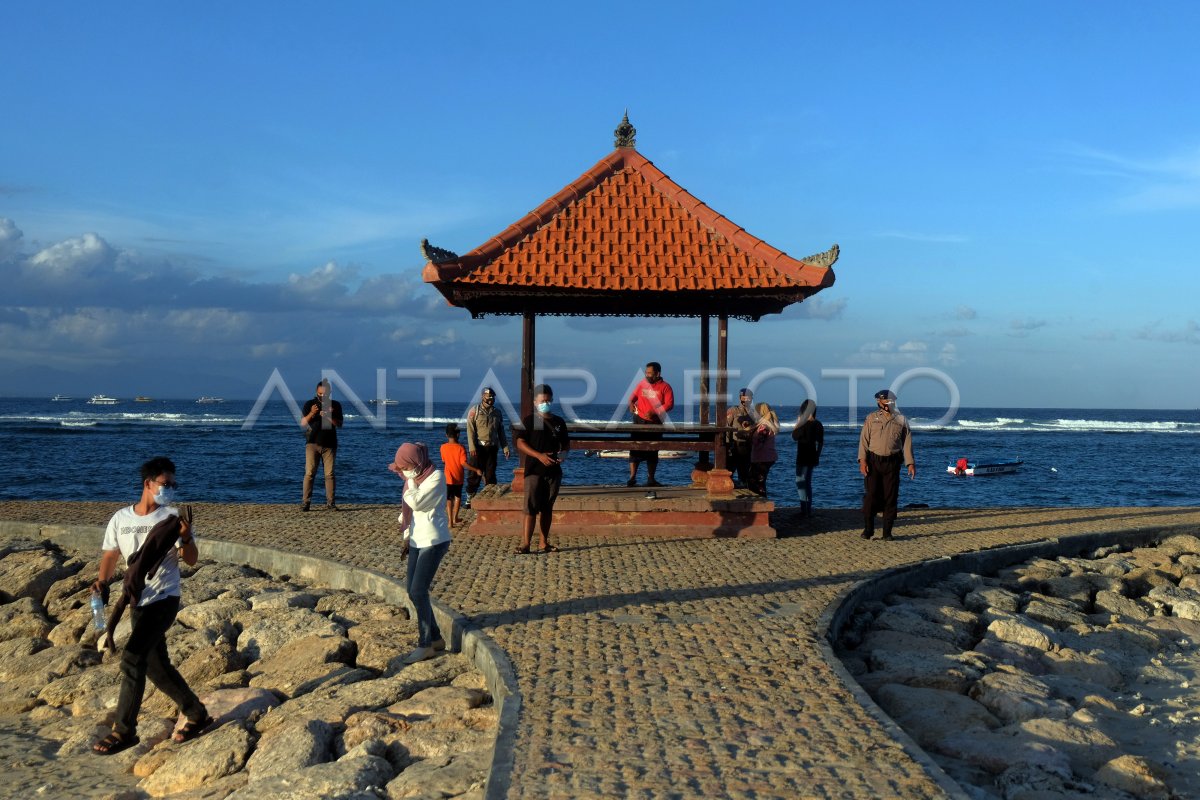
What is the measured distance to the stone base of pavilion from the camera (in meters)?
12.9

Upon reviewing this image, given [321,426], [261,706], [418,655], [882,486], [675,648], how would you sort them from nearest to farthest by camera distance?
[675,648], [261,706], [418,655], [882,486], [321,426]

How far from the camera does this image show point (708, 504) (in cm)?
1284

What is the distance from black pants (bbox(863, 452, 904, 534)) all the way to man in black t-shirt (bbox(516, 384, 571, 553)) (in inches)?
152

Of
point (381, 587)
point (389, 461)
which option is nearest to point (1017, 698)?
point (381, 587)

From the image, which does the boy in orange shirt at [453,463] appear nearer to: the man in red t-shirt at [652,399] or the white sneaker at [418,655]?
the man in red t-shirt at [652,399]

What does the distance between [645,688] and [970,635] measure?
4107 mm

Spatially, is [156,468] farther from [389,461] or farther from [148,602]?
[389,461]

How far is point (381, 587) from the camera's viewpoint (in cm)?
980

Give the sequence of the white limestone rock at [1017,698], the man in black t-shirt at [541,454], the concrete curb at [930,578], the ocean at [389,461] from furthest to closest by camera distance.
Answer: the ocean at [389,461] → the man in black t-shirt at [541,454] → the white limestone rock at [1017,698] → the concrete curb at [930,578]

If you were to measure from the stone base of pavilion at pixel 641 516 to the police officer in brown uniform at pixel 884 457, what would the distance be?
120 centimetres

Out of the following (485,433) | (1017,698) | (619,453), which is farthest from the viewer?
(619,453)

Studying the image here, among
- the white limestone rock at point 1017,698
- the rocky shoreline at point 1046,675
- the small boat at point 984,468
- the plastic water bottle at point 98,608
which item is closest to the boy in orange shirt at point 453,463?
the rocky shoreline at point 1046,675

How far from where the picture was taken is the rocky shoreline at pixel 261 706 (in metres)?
5.82

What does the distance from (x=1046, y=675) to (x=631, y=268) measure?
21.7 feet
